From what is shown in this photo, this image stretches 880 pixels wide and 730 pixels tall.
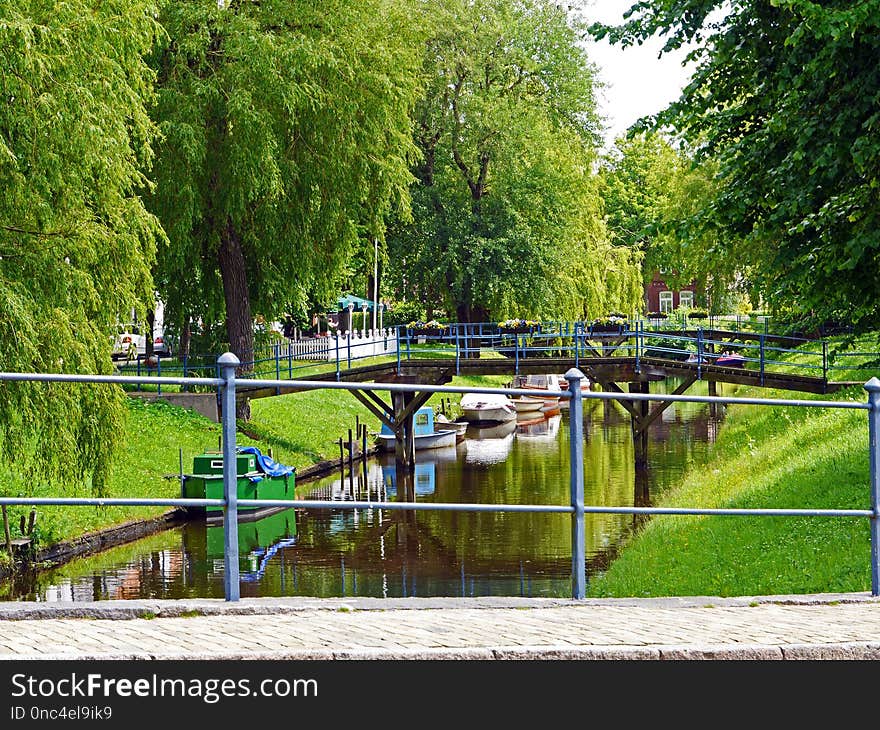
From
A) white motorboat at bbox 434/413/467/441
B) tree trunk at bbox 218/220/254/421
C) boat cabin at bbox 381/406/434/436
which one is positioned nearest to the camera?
tree trunk at bbox 218/220/254/421

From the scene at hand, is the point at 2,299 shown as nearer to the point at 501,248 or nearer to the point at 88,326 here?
the point at 88,326

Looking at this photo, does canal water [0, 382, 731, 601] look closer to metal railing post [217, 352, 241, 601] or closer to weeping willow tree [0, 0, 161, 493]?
weeping willow tree [0, 0, 161, 493]

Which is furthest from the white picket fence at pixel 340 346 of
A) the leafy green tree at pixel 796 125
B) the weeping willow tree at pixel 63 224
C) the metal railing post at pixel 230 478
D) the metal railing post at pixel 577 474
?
the metal railing post at pixel 230 478

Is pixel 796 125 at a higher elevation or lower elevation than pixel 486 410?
higher

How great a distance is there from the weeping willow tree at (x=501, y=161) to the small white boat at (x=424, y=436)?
8.22 m

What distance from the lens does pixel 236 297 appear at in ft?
112

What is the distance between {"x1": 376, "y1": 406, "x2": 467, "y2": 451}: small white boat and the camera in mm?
39500

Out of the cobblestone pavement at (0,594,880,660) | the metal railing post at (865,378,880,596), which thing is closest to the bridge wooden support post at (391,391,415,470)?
the metal railing post at (865,378,880,596)

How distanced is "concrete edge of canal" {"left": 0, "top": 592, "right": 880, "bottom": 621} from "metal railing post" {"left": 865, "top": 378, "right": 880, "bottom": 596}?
9.1 inches

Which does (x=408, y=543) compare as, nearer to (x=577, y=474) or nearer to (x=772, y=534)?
(x=772, y=534)

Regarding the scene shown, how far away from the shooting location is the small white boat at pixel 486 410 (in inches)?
1884

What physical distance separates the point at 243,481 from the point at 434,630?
20429 mm

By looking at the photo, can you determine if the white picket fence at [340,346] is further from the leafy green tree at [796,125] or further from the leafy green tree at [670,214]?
the leafy green tree at [796,125]

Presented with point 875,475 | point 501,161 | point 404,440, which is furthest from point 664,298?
point 875,475
